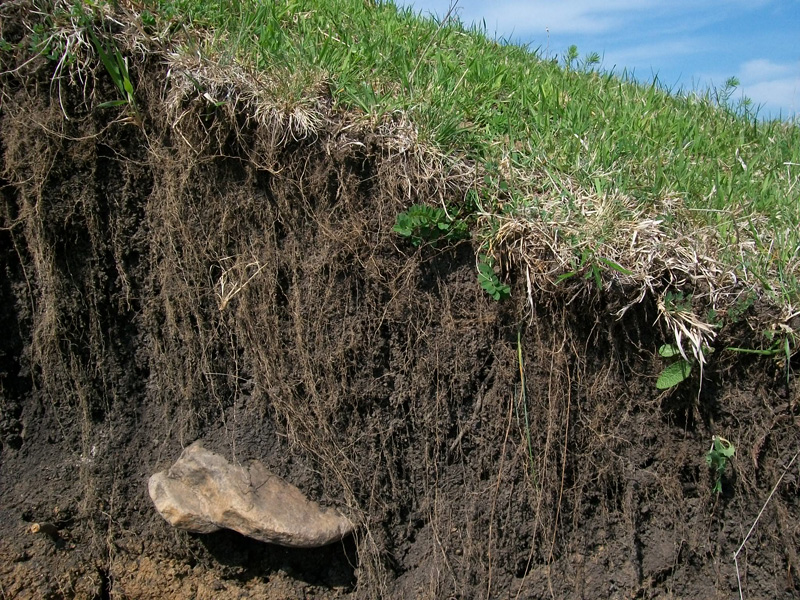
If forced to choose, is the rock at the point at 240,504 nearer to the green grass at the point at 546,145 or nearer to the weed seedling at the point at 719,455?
the green grass at the point at 546,145

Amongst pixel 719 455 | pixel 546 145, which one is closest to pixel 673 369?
pixel 719 455

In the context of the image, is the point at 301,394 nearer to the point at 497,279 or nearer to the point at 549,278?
the point at 497,279

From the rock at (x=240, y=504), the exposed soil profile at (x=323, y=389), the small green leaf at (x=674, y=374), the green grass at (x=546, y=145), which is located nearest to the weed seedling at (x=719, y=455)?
the exposed soil profile at (x=323, y=389)

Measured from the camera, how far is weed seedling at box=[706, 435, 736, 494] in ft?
7.38

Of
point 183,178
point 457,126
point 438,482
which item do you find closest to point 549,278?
point 457,126

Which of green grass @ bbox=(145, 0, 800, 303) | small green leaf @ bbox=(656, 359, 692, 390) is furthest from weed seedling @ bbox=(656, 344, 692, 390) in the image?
green grass @ bbox=(145, 0, 800, 303)

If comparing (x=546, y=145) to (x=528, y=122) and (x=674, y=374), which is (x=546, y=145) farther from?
(x=674, y=374)

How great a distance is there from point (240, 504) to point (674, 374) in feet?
5.19

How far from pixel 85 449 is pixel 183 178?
114cm

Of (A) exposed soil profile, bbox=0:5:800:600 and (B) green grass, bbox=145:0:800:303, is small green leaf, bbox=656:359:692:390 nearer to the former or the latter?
(A) exposed soil profile, bbox=0:5:800:600

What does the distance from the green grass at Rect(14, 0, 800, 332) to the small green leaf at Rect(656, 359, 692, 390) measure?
Answer: 302 mm

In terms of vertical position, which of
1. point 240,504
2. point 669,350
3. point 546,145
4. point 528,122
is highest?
point 528,122

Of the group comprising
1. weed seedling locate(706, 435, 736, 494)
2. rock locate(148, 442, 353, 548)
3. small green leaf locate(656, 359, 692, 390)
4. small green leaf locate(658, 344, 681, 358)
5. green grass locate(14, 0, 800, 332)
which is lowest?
rock locate(148, 442, 353, 548)

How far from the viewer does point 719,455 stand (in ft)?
7.42
